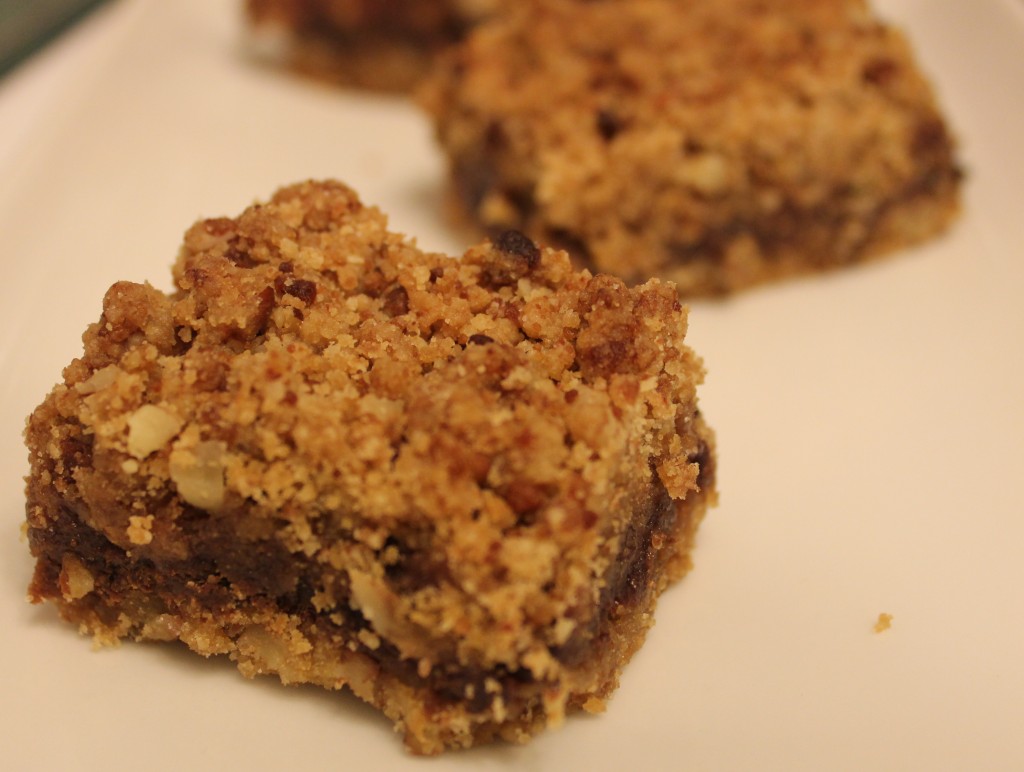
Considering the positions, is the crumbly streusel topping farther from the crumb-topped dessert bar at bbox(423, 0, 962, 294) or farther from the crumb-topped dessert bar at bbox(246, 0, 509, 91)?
the crumb-topped dessert bar at bbox(246, 0, 509, 91)

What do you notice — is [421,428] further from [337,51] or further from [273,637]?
[337,51]

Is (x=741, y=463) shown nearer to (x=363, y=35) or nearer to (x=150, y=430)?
(x=150, y=430)

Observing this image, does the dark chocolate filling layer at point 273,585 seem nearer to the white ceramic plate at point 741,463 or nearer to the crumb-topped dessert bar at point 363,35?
the white ceramic plate at point 741,463

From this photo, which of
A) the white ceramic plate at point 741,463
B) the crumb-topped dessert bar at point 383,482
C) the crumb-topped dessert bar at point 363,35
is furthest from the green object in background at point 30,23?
the crumb-topped dessert bar at point 383,482

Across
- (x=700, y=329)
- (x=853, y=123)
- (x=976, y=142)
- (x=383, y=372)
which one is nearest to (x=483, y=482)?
(x=383, y=372)

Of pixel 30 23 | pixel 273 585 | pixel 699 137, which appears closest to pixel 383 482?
pixel 273 585

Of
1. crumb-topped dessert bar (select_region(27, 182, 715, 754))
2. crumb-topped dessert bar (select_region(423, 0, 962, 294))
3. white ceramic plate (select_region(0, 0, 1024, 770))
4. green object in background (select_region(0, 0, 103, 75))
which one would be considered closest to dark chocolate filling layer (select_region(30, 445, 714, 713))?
crumb-topped dessert bar (select_region(27, 182, 715, 754))
